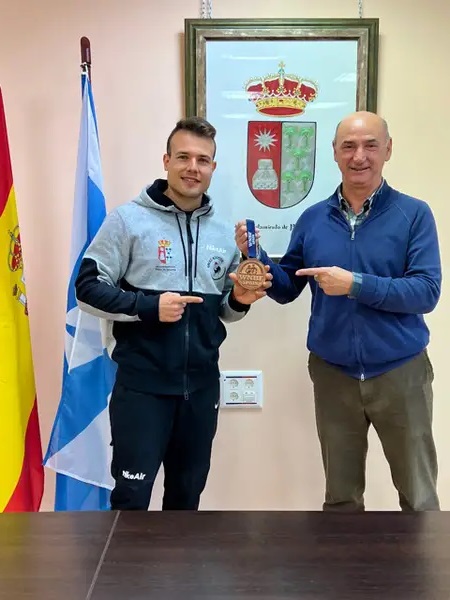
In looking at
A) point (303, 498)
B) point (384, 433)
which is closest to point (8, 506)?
point (303, 498)

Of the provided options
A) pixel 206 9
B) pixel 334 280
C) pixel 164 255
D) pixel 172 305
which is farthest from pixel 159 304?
pixel 206 9

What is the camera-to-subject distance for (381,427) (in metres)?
1.80

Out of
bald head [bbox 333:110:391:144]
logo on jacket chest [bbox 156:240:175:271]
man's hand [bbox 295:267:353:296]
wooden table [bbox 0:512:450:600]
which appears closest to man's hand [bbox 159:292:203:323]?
logo on jacket chest [bbox 156:240:175:271]

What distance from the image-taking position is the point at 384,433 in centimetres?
180

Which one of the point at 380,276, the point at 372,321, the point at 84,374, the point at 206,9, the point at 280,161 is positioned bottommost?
the point at 84,374

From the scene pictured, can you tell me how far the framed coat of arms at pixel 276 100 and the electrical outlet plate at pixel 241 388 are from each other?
0.48m

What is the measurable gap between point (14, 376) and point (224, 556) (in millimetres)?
1237

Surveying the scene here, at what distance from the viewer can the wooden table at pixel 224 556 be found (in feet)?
3.06

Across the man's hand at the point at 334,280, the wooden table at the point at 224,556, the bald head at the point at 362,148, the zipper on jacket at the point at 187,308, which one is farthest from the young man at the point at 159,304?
the wooden table at the point at 224,556

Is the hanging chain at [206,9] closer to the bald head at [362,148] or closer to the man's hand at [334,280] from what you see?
the bald head at [362,148]

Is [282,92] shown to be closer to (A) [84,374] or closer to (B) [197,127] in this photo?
(B) [197,127]

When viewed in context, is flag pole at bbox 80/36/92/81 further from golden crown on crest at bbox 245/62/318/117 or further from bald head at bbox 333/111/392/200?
bald head at bbox 333/111/392/200

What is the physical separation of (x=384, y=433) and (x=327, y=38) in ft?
4.64

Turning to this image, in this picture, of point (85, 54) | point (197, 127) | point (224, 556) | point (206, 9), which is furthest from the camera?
point (206, 9)
